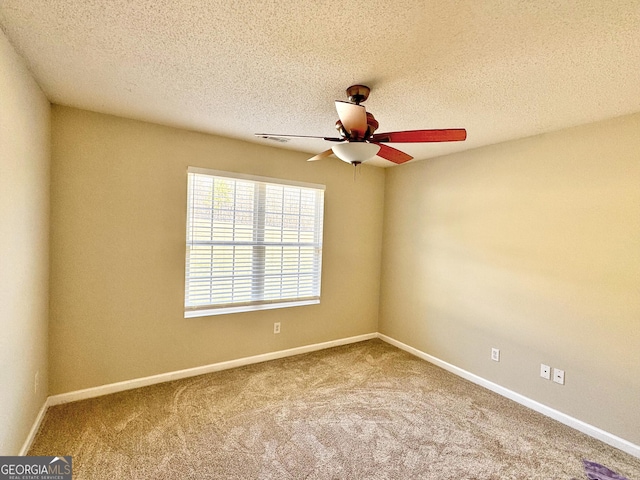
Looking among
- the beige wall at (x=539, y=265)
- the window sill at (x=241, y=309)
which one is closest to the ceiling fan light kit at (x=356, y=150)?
the beige wall at (x=539, y=265)

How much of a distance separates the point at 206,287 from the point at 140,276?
0.60 meters

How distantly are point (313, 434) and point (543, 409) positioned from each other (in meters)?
1.97

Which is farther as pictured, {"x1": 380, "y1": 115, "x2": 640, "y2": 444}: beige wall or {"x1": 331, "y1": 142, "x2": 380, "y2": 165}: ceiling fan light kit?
{"x1": 380, "y1": 115, "x2": 640, "y2": 444}: beige wall

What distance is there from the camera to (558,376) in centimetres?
Answer: 256

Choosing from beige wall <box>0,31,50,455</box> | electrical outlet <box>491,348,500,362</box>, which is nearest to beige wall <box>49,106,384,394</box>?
beige wall <box>0,31,50,455</box>

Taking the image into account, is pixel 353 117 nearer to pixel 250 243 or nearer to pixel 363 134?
pixel 363 134

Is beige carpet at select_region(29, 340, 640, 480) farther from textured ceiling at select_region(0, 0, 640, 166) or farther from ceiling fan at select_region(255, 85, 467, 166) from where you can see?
textured ceiling at select_region(0, 0, 640, 166)

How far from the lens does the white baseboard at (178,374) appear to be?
8.38 ft

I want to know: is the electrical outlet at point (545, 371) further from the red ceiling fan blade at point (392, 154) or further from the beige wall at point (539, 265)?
the red ceiling fan blade at point (392, 154)

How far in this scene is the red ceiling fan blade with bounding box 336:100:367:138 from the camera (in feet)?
5.23

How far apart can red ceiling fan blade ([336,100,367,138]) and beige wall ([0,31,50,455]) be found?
166 centimetres

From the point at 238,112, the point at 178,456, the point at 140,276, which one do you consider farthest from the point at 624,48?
the point at 140,276

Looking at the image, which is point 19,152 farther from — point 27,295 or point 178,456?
point 178,456

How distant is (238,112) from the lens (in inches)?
97.3
